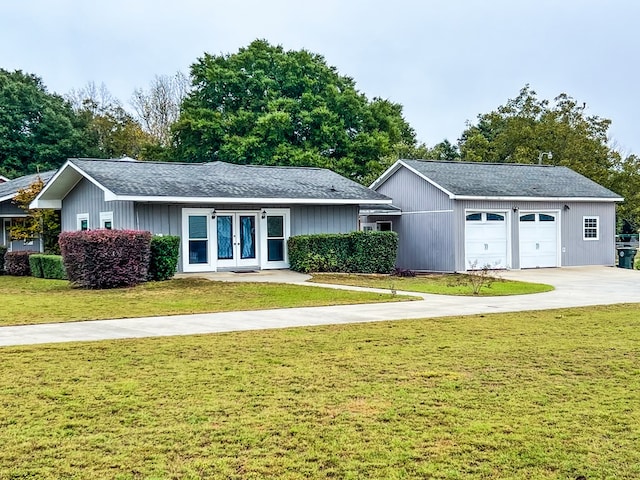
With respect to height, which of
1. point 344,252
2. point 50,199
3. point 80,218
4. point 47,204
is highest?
point 50,199

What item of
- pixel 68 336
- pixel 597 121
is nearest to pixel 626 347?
pixel 68 336

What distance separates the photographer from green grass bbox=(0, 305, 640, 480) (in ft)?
15.4

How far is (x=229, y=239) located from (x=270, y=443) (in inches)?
723

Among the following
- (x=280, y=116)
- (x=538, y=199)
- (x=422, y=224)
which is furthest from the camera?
(x=280, y=116)

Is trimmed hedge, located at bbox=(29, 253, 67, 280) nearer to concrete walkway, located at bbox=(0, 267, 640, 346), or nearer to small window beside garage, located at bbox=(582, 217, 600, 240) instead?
concrete walkway, located at bbox=(0, 267, 640, 346)

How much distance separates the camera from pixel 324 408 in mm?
6027

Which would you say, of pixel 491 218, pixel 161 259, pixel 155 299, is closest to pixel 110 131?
pixel 491 218

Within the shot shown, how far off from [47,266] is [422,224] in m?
13.0

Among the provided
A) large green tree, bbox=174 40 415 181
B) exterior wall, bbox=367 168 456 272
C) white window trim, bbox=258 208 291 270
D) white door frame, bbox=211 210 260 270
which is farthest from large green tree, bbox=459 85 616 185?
white door frame, bbox=211 210 260 270

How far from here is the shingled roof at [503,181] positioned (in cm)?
2555

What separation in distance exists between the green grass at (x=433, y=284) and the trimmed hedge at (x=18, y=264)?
10.4 meters

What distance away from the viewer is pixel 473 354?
27.9ft

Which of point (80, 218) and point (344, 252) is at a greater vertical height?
point (80, 218)

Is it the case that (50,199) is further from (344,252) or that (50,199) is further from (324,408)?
(324,408)
